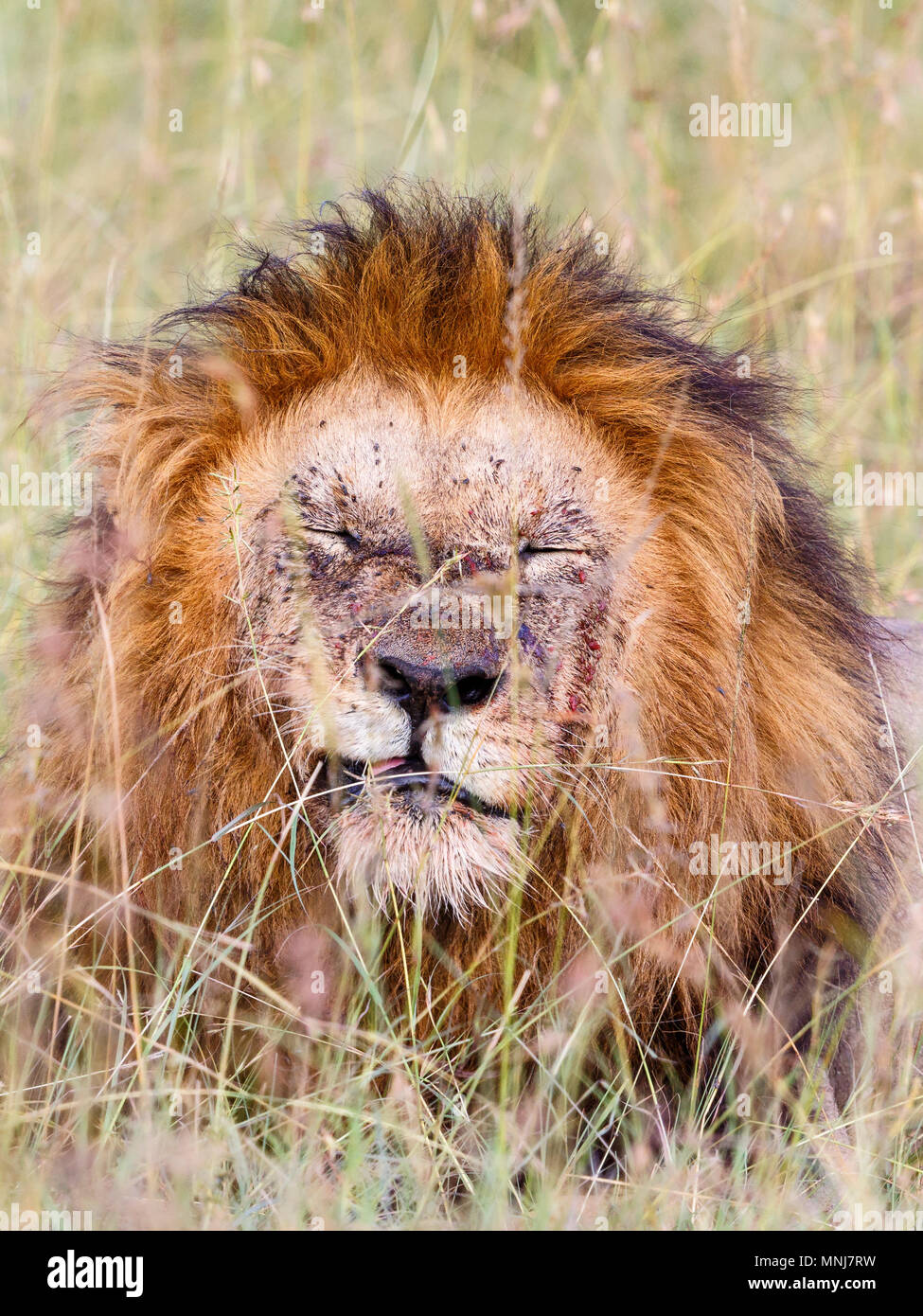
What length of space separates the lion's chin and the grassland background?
1.82m

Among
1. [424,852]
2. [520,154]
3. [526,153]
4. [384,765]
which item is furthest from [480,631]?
[520,154]

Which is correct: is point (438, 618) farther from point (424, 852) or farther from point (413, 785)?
point (424, 852)

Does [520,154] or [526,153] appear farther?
[520,154]

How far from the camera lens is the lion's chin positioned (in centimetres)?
273

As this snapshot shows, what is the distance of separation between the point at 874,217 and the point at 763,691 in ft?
13.8

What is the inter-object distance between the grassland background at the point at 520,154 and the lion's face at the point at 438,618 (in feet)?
5.35

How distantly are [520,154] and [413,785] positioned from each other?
5090 mm

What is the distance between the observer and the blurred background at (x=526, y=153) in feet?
17.8

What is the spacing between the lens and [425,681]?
8.64 ft

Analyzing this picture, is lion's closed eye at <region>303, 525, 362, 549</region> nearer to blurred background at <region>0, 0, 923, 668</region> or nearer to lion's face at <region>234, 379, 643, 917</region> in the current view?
lion's face at <region>234, 379, 643, 917</region>

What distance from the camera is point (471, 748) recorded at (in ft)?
8.78

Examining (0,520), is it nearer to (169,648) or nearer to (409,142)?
(409,142)

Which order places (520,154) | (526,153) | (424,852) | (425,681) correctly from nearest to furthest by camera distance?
(425,681), (424,852), (526,153), (520,154)

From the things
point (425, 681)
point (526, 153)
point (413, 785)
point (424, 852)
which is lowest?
point (424, 852)
